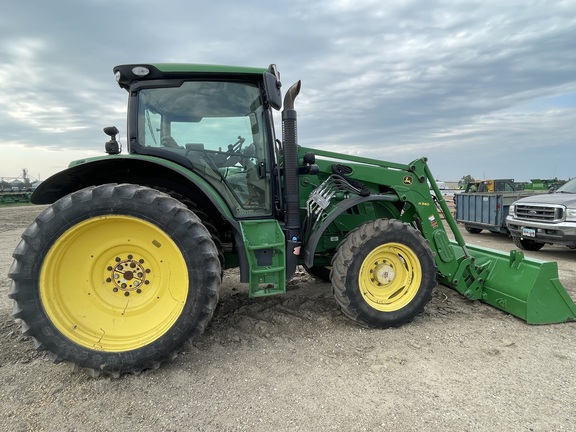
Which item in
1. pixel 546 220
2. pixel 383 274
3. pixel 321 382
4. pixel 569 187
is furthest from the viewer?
pixel 569 187

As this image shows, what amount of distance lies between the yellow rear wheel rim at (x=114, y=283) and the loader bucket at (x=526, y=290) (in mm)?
2985

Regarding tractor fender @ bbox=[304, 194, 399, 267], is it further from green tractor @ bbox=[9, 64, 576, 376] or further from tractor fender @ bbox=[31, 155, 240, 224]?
tractor fender @ bbox=[31, 155, 240, 224]

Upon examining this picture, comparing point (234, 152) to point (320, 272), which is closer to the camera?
point (234, 152)

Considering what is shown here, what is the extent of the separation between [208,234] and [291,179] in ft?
3.31

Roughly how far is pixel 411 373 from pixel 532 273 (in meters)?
1.83

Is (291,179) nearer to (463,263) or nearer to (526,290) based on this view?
(463,263)

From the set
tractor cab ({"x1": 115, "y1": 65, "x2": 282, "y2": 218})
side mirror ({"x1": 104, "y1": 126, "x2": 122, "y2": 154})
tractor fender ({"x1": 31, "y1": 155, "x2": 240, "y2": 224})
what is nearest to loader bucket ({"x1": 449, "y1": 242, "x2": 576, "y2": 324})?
tractor cab ({"x1": 115, "y1": 65, "x2": 282, "y2": 218})

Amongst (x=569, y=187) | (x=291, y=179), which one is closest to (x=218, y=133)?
(x=291, y=179)

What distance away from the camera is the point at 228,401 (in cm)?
247

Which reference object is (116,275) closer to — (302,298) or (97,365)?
(97,365)

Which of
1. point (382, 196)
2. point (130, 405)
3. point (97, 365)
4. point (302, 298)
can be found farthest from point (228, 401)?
point (382, 196)

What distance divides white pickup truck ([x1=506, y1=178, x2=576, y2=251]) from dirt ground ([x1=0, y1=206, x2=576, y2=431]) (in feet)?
13.1

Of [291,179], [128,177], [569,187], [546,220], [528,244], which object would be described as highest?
[128,177]

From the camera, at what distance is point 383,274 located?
3639 millimetres
